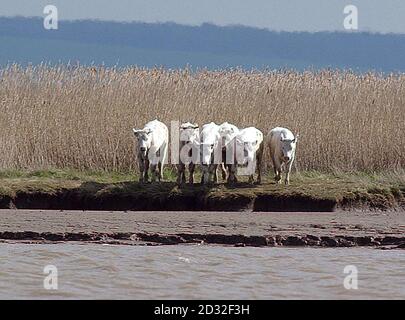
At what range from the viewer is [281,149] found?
17.5 metres

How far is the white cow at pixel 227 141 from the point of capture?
17.7 metres

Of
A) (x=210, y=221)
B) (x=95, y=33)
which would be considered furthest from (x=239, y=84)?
(x=95, y=33)

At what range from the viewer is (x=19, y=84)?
64.8 ft

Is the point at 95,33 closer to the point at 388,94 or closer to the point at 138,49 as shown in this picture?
the point at 138,49

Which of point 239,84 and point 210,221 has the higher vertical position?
point 239,84

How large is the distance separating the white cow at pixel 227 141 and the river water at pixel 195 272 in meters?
3.90

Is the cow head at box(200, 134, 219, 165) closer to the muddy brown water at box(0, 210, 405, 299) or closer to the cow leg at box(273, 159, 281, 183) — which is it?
the cow leg at box(273, 159, 281, 183)

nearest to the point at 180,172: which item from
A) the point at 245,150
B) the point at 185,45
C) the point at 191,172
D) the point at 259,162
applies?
the point at 191,172

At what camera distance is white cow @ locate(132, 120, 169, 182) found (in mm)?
17547

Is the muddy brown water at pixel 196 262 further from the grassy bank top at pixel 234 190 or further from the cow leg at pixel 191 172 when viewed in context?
the cow leg at pixel 191 172

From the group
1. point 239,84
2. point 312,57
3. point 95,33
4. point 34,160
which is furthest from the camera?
point 95,33

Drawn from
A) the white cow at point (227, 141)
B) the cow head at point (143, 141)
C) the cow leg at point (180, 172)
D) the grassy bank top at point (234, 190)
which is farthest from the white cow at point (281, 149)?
the cow head at point (143, 141)

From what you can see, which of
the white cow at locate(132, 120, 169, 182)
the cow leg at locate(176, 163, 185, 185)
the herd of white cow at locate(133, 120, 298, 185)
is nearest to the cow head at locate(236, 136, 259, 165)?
the herd of white cow at locate(133, 120, 298, 185)
